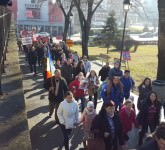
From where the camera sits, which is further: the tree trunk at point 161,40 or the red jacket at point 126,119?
the tree trunk at point 161,40

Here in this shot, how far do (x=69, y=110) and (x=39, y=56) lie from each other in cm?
1425

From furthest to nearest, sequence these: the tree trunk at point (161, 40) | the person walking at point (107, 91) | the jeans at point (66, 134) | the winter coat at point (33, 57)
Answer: the winter coat at point (33, 57) < the tree trunk at point (161, 40) < the person walking at point (107, 91) < the jeans at point (66, 134)

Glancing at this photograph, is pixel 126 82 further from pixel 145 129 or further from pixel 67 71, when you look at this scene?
pixel 145 129

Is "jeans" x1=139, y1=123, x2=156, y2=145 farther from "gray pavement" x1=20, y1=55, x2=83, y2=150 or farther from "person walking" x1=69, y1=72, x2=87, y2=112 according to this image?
"person walking" x1=69, y1=72, x2=87, y2=112

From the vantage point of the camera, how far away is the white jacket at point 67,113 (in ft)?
29.0

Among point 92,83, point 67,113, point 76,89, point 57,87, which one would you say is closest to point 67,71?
point 92,83

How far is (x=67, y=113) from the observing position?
8.84 meters

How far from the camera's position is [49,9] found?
79562 millimetres

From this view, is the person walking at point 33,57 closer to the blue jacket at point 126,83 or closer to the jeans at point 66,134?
the blue jacket at point 126,83

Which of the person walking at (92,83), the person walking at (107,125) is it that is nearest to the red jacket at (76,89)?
the person walking at (92,83)

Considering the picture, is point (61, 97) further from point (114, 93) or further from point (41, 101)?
point (41, 101)

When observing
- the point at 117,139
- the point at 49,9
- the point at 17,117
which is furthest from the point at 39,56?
the point at 49,9

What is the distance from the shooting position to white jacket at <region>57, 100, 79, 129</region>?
29.0ft

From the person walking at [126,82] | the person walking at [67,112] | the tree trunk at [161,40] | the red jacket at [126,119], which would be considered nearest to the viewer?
the red jacket at [126,119]
